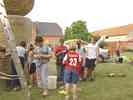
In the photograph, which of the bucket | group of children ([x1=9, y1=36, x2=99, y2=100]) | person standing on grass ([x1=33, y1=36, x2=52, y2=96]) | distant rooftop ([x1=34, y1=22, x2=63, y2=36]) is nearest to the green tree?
distant rooftop ([x1=34, y1=22, x2=63, y2=36])

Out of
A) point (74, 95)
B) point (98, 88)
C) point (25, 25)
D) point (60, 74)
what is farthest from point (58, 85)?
point (74, 95)

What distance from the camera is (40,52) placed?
11320mm

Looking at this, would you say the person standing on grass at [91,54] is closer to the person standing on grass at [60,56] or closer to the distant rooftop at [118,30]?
the person standing on grass at [60,56]

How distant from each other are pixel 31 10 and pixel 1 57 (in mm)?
2345

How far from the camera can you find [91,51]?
1423cm

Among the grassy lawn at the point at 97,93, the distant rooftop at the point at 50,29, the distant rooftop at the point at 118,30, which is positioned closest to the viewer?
the grassy lawn at the point at 97,93

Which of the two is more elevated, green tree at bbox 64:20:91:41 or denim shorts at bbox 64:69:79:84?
green tree at bbox 64:20:91:41

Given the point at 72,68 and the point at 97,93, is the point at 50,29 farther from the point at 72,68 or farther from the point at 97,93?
the point at 72,68

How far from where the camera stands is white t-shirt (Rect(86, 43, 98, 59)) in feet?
46.4

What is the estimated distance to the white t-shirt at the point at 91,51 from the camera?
14133 millimetres

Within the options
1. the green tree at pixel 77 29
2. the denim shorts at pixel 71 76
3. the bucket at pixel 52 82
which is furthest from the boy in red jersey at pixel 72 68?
the green tree at pixel 77 29

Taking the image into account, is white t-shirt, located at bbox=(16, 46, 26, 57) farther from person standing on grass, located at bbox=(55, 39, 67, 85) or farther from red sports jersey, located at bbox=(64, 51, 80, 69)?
red sports jersey, located at bbox=(64, 51, 80, 69)

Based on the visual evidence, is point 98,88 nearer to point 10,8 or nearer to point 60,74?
point 60,74

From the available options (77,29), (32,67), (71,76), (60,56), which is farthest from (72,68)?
(77,29)
